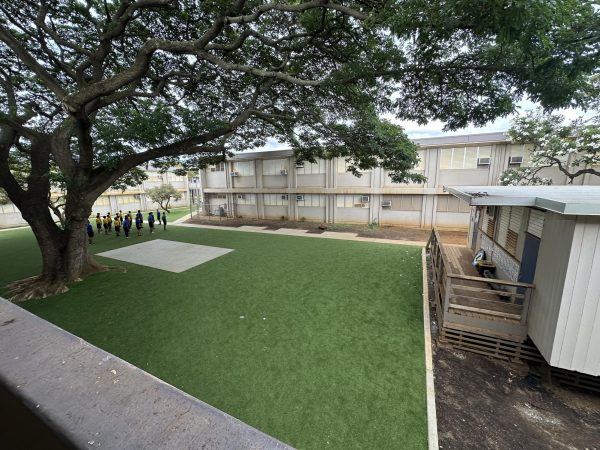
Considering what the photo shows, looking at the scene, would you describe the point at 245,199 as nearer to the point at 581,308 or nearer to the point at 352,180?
the point at 352,180

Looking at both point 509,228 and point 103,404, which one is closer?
point 103,404

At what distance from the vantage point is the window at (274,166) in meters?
21.4

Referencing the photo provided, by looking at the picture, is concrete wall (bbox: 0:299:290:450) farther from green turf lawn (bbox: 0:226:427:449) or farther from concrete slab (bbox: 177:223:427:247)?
concrete slab (bbox: 177:223:427:247)

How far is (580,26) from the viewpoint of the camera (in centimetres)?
353

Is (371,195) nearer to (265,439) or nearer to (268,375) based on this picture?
(268,375)

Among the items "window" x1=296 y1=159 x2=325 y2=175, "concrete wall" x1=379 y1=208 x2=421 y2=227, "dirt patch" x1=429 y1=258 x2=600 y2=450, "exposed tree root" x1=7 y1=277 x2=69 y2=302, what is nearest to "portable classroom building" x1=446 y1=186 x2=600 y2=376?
"dirt patch" x1=429 y1=258 x2=600 y2=450

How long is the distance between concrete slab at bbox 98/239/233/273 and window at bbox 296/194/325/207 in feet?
31.3

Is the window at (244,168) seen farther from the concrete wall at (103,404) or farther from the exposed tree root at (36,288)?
the concrete wall at (103,404)

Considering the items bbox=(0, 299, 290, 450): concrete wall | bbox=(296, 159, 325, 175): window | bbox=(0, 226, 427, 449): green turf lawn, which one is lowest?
bbox=(0, 226, 427, 449): green turf lawn

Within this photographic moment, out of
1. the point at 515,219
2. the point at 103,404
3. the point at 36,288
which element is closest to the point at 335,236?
the point at 515,219

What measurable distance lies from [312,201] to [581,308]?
17.5 meters

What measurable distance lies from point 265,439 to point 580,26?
18.9 feet

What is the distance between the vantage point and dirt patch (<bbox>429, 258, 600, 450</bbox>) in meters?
3.44

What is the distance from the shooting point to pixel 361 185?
18688mm
